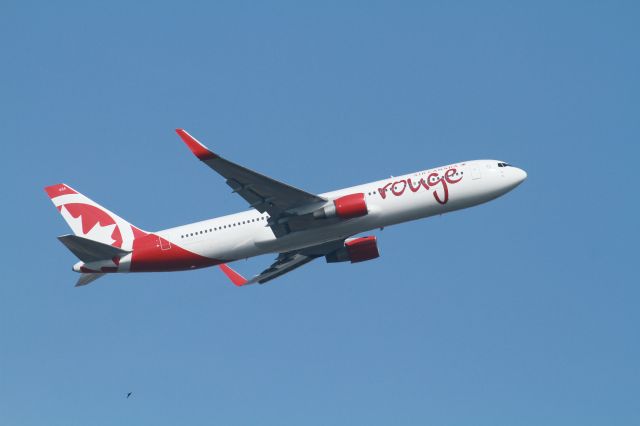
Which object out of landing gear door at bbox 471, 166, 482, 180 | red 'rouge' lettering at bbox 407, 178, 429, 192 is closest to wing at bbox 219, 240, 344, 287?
red 'rouge' lettering at bbox 407, 178, 429, 192

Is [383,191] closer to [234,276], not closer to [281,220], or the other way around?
[281,220]

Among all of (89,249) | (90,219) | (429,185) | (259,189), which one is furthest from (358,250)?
(90,219)

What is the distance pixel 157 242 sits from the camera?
64.0 m

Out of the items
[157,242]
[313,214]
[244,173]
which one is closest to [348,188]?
[313,214]

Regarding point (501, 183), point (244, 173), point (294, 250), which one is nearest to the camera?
point (244, 173)

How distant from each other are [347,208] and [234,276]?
14.3 meters

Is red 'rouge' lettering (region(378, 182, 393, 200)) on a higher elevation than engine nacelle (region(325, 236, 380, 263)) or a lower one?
higher

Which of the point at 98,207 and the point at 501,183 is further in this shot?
the point at 98,207

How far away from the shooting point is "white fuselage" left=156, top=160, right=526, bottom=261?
61.6 meters

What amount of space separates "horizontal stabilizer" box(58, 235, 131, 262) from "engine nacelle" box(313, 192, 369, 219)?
46.2 ft

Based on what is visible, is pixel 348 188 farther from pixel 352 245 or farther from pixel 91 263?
pixel 91 263

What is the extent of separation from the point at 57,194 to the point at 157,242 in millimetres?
9631

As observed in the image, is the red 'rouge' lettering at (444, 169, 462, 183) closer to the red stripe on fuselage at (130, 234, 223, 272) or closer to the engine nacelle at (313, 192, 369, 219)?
the engine nacelle at (313, 192, 369, 219)

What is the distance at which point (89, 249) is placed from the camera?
204 feet
